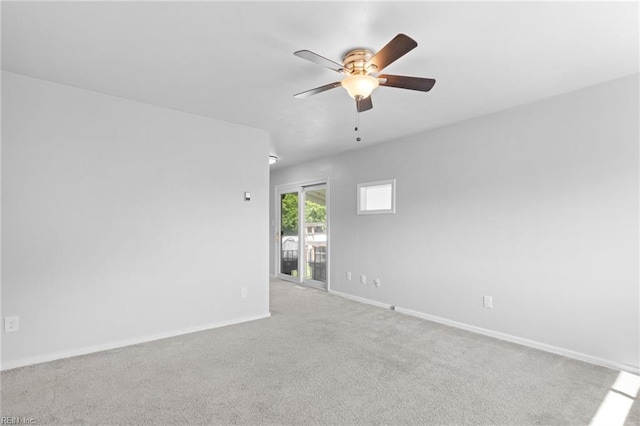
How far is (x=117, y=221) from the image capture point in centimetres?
316

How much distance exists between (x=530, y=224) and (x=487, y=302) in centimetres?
95

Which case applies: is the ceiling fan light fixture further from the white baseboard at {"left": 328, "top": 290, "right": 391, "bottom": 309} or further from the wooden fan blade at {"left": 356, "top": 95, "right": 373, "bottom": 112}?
the white baseboard at {"left": 328, "top": 290, "right": 391, "bottom": 309}

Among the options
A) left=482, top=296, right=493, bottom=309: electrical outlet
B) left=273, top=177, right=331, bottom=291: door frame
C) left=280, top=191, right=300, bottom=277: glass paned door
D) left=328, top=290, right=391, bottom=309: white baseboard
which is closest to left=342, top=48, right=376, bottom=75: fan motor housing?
left=482, top=296, right=493, bottom=309: electrical outlet

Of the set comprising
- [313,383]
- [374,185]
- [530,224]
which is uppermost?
[374,185]

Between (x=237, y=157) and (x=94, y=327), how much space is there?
89.4 inches

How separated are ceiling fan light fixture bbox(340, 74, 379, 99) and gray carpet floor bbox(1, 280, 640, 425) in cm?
209

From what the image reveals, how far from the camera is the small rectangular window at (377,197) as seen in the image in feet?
15.4

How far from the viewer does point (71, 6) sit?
1.86m

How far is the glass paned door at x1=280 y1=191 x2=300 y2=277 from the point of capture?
6.70 meters

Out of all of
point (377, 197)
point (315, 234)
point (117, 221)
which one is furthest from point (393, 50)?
point (315, 234)

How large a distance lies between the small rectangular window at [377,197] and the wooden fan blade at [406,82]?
242cm

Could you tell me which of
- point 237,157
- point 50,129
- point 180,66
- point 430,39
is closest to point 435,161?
point 430,39

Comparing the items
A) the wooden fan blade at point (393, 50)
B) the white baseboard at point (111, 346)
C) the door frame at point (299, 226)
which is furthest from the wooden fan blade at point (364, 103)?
the door frame at point (299, 226)

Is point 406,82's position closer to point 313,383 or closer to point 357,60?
point 357,60
